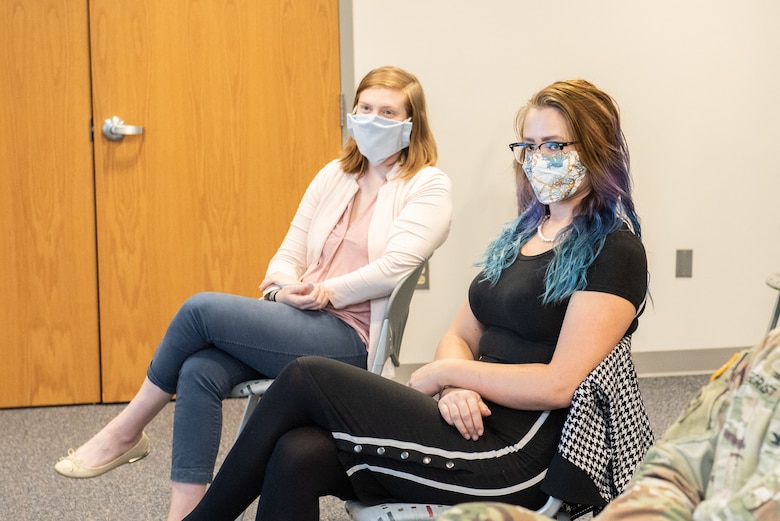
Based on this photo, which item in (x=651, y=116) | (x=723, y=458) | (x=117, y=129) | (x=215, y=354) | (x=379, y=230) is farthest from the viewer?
(x=651, y=116)

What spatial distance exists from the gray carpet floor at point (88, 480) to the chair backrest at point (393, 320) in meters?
0.55

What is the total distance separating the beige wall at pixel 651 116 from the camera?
368 cm

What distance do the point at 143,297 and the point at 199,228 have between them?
1.11ft

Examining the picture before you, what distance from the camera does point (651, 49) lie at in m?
3.83

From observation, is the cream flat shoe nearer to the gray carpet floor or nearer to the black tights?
the gray carpet floor

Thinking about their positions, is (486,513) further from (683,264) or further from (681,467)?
(683,264)

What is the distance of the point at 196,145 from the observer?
3555mm

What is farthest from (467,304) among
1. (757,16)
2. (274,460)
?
(757,16)

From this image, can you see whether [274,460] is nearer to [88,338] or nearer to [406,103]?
[406,103]

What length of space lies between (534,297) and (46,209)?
2.42 m

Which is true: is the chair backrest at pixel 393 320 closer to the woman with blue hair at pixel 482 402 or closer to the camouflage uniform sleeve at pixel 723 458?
the woman with blue hair at pixel 482 402

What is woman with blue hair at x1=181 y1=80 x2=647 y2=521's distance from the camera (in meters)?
1.52

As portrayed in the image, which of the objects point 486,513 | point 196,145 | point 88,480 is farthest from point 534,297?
point 196,145

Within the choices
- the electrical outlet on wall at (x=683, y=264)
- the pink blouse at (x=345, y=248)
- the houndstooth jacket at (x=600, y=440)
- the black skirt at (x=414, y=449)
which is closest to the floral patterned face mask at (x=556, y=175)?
Answer: the houndstooth jacket at (x=600, y=440)
